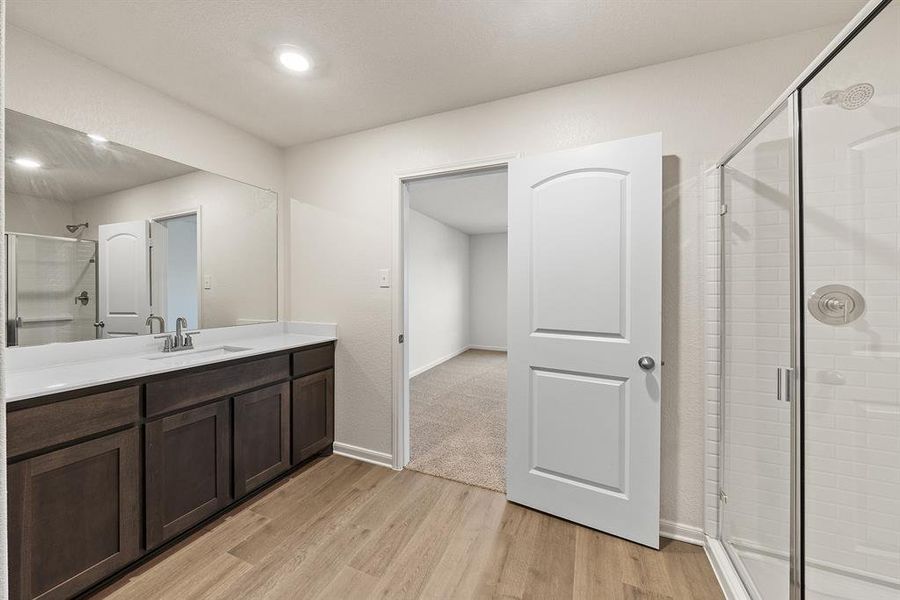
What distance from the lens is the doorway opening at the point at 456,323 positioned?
2785 millimetres

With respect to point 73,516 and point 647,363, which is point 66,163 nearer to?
point 73,516

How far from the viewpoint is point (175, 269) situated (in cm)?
244

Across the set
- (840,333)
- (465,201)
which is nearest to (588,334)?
(840,333)

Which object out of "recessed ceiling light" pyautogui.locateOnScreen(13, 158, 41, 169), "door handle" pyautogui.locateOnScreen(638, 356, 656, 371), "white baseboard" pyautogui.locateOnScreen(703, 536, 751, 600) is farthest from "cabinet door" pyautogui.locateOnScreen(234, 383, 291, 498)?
"white baseboard" pyautogui.locateOnScreen(703, 536, 751, 600)

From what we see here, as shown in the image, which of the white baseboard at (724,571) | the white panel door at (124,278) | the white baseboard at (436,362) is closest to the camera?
the white baseboard at (724,571)

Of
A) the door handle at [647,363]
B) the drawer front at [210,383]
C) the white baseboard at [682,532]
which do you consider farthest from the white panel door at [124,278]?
the white baseboard at [682,532]

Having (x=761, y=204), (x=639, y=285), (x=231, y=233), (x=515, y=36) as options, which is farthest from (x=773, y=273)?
(x=231, y=233)

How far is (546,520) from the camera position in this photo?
7.04 feet

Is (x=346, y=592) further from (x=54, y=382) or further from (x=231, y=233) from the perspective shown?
(x=231, y=233)

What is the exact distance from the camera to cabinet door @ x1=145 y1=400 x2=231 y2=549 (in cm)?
182

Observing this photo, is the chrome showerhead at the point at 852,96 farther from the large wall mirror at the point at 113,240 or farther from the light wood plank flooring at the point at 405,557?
the large wall mirror at the point at 113,240

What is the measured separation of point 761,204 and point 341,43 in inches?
79.2

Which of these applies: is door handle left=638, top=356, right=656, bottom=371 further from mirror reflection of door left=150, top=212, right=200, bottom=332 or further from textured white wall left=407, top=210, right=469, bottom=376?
textured white wall left=407, top=210, right=469, bottom=376

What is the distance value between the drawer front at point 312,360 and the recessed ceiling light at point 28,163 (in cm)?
152
